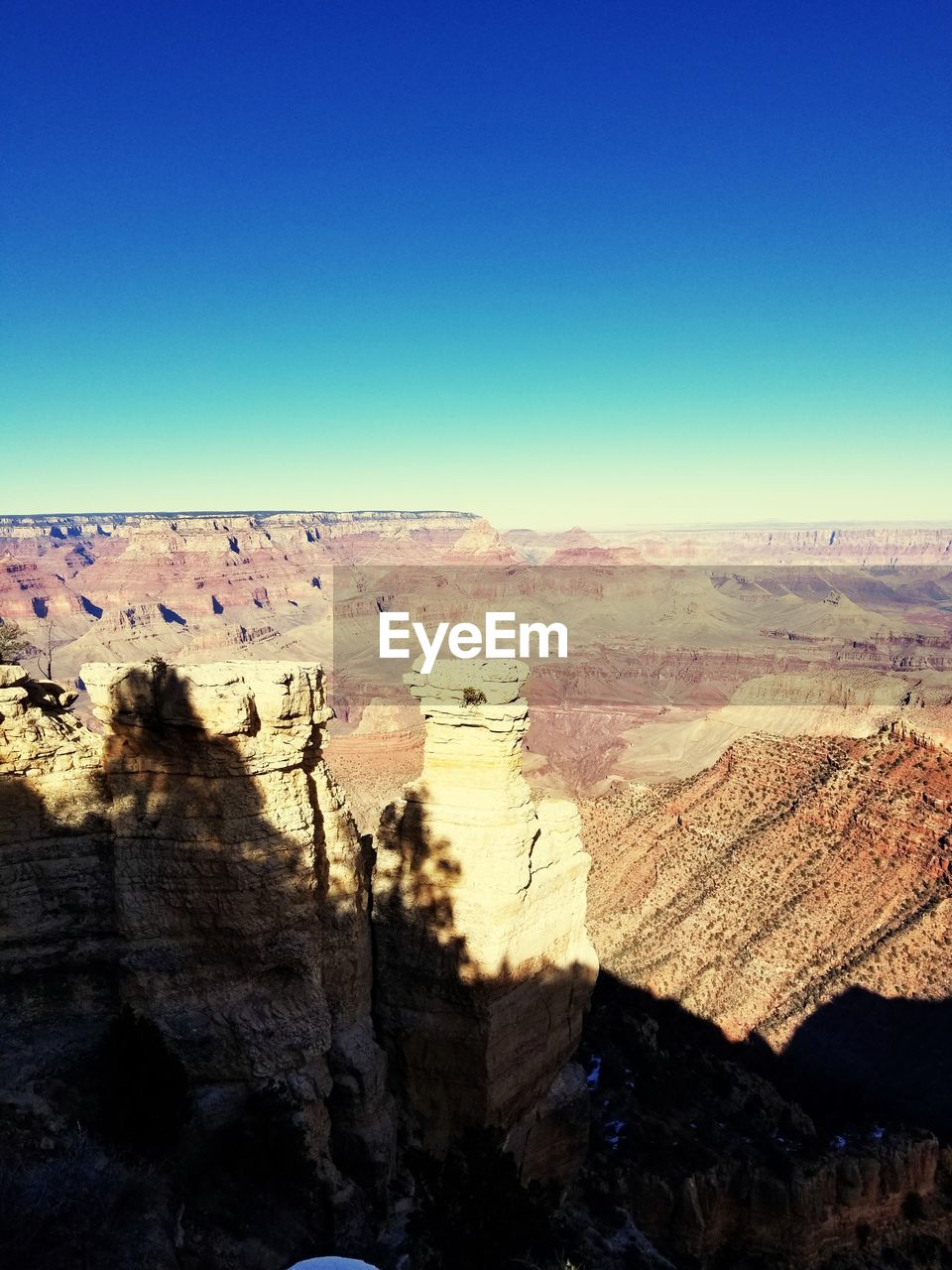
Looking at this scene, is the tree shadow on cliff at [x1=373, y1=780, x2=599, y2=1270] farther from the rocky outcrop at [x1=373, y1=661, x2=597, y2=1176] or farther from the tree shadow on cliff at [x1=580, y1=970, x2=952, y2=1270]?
the tree shadow on cliff at [x1=580, y1=970, x2=952, y2=1270]

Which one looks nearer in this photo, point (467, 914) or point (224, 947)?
point (224, 947)

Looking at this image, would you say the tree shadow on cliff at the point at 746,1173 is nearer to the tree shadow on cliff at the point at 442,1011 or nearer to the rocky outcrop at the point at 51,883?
the tree shadow on cliff at the point at 442,1011

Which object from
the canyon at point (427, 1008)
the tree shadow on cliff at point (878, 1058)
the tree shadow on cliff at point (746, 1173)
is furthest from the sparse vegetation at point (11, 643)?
the tree shadow on cliff at point (878, 1058)

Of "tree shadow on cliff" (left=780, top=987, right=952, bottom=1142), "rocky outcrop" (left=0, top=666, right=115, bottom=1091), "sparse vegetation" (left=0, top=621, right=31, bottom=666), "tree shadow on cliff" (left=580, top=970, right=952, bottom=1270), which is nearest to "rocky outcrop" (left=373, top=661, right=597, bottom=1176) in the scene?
"tree shadow on cliff" (left=580, top=970, right=952, bottom=1270)

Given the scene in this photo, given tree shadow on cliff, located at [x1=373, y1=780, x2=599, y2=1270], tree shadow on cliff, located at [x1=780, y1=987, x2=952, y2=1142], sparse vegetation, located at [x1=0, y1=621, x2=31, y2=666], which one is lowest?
tree shadow on cliff, located at [x1=780, y1=987, x2=952, y2=1142]

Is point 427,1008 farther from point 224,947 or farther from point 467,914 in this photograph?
point 224,947

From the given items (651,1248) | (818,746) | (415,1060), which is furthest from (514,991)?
(818,746)

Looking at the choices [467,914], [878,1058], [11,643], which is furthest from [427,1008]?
[11,643]

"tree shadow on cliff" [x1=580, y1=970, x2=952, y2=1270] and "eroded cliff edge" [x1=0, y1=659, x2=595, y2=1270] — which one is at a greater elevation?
"eroded cliff edge" [x1=0, y1=659, x2=595, y2=1270]
